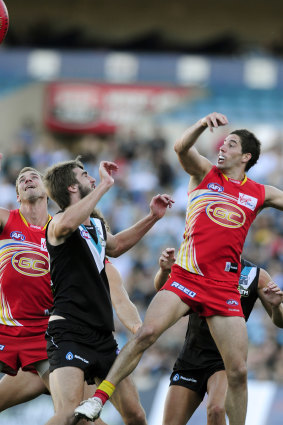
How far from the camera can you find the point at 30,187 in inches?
327

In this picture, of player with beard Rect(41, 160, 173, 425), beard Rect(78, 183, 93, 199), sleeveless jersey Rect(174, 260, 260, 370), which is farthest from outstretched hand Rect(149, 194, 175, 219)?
sleeveless jersey Rect(174, 260, 260, 370)

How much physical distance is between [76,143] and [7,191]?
8.57 meters

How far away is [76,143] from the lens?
25188 mm

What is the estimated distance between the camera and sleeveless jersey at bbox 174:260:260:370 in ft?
27.2

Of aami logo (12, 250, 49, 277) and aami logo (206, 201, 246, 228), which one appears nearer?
aami logo (206, 201, 246, 228)

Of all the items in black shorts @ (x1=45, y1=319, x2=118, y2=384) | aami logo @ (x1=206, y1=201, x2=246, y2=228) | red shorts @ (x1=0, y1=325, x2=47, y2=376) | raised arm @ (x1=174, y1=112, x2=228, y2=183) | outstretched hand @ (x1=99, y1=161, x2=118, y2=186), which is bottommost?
red shorts @ (x1=0, y1=325, x2=47, y2=376)

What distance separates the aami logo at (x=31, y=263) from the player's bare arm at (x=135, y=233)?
67cm

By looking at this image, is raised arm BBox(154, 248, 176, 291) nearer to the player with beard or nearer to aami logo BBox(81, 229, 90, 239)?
the player with beard

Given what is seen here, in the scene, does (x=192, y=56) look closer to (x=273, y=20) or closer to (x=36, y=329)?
(x=273, y=20)

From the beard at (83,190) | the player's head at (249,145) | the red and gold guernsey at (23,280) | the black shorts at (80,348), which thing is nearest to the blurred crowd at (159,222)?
the red and gold guernsey at (23,280)

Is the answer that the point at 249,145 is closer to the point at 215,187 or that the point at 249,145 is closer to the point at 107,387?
the point at 215,187

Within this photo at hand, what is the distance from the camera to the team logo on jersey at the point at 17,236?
8.23 metres

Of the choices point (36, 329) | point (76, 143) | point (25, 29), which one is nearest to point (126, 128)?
point (76, 143)

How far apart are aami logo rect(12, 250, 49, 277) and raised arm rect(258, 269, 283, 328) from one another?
2.02 metres
